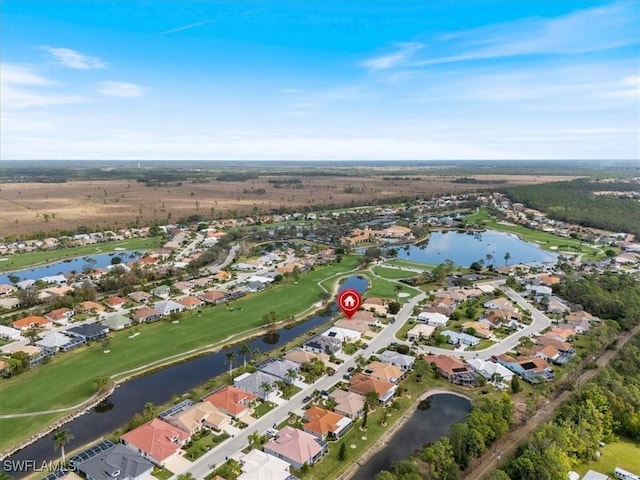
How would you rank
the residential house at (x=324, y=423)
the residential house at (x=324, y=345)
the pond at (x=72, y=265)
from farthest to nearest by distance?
the pond at (x=72, y=265) → the residential house at (x=324, y=345) → the residential house at (x=324, y=423)

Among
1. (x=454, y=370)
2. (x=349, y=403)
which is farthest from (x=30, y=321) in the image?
(x=454, y=370)

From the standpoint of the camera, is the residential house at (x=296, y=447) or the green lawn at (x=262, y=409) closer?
the residential house at (x=296, y=447)

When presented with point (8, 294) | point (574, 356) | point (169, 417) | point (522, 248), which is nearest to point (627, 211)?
Answer: point (522, 248)

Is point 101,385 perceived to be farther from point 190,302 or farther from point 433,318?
point 433,318

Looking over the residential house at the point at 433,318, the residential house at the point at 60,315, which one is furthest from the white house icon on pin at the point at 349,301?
the residential house at the point at 60,315

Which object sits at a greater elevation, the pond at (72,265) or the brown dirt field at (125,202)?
the brown dirt field at (125,202)

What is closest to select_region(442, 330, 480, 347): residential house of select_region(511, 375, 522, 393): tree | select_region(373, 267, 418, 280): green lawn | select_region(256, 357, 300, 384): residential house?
select_region(511, 375, 522, 393): tree

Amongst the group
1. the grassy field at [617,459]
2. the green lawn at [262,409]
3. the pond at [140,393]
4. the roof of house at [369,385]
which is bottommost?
the pond at [140,393]

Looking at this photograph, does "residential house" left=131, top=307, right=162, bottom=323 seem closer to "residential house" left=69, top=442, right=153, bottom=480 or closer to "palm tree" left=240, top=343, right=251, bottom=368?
"palm tree" left=240, top=343, right=251, bottom=368

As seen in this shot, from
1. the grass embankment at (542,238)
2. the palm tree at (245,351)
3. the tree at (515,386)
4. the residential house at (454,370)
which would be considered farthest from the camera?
the grass embankment at (542,238)

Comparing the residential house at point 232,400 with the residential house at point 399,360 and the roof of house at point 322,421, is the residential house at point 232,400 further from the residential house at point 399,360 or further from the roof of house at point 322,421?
the residential house at point 399,360
